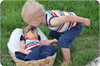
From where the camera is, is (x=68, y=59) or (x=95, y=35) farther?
(x=95, y=35)

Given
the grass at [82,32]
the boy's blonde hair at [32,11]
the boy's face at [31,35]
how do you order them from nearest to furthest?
the boy's blonde hair at [32,11], the boy's face at [31,35], the grass at [82,32]

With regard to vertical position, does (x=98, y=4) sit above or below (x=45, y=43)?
above

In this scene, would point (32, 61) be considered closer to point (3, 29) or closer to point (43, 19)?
point (43, 19)

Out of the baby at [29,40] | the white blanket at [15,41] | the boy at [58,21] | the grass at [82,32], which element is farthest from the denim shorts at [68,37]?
the white blanket at [15,41]

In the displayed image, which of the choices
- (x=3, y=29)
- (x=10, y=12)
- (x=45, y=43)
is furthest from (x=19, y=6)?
(x=45, y=43)

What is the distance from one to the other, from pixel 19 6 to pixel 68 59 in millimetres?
1877

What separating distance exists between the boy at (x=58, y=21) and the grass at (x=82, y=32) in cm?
28

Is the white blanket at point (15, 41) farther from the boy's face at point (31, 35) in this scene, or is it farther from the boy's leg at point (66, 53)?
the boy's leg at point (66, 53)

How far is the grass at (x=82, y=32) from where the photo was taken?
3330 mm

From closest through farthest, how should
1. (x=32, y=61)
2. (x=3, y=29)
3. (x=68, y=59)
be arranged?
1. (x=32, y=61)
2. (x=68, y=59)
3. (x=3, y=29)

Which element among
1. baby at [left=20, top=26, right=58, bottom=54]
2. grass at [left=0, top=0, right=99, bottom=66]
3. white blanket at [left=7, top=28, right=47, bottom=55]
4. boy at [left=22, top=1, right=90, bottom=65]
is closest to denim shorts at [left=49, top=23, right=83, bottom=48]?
boy at [left=22, top=1, right=90, bottom=65]

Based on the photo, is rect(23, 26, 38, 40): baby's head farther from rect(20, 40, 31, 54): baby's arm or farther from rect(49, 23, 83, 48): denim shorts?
rect(49, 23, 83, 48): denim shorts

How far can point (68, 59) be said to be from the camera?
10.8ft

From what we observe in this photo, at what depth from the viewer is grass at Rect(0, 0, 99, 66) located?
3.33 meters
